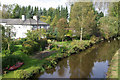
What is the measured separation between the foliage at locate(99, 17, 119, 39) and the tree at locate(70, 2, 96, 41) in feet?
25.1

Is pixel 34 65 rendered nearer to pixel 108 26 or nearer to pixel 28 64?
pixel 28 64

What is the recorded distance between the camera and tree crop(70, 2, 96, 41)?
33.9 m

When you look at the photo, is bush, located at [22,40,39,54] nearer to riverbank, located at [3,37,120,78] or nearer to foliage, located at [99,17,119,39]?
riverbank, located at [3,37,120,78]

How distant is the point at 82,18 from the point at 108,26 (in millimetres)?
12113

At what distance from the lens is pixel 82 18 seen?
34.8m

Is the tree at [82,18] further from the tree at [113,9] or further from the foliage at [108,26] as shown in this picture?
the foliage at [108,26]

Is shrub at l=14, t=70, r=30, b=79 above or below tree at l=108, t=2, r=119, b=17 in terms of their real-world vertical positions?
below

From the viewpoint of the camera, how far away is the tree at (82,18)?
3394 cm

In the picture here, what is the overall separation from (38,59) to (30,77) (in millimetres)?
5920

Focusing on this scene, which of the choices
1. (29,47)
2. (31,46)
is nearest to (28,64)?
(29,47)

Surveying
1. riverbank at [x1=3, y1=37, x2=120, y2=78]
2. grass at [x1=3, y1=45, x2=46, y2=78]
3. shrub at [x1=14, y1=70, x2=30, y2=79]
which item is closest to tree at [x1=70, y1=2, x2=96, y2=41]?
riverbank at [x1=3, y1=37, x2=120, y2=78]

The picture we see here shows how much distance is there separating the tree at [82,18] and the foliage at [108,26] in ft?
25.1

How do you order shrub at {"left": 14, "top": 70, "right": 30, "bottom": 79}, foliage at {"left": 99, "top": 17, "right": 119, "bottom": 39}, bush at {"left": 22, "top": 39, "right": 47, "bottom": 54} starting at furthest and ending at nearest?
foliage at {"left": 99, "top": 17, "right": 119, "bottom": 39} < bush at {"left": 22, "top": 39, "right": 47, "bottom": 54} < shrub at {"left": 14, "top": 70, "right": 30, "bottom": 79}

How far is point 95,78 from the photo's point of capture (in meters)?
14.2
